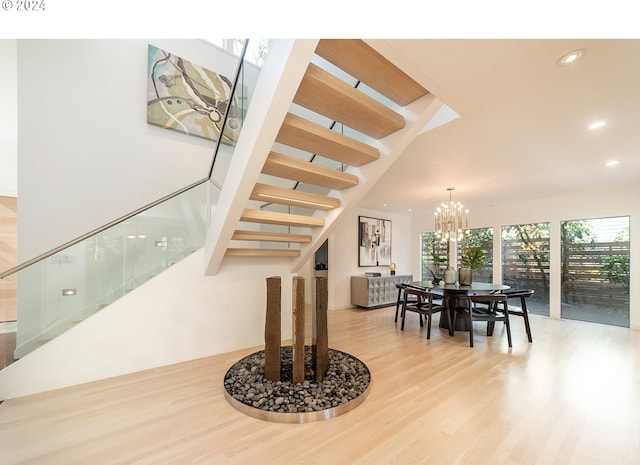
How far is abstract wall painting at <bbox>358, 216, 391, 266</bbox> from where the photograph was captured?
6.79 meters

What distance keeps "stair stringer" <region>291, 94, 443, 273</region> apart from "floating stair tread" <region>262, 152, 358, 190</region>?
4.5 inches

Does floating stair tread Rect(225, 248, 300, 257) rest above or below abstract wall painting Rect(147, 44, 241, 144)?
below

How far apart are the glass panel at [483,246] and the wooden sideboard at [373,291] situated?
187 centimetres

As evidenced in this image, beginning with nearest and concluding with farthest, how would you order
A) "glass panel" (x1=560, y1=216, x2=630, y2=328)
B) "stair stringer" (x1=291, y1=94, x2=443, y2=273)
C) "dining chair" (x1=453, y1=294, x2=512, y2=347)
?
"stair stringer" (x1=291, y1=94, x2=443, y2=273) → "dining chair" (x1=453, y1=294, x2=512, y2=347) → "glass panel" (x1=560, y1=216, x2=630, y2=328)

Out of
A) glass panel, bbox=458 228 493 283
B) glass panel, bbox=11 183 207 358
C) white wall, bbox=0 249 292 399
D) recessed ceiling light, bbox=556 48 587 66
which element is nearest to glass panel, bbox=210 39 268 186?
glass panel, bbox=11 183 207 358

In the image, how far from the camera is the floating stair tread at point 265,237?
3.07 meters

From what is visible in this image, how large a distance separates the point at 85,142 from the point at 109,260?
7.48ft

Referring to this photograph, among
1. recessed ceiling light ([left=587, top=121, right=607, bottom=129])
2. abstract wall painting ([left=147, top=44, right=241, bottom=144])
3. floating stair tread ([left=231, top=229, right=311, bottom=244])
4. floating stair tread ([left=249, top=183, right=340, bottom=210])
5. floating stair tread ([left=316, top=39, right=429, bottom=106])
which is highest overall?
abstract wall painting ([left=147, top=44, right=241, bottom=144])

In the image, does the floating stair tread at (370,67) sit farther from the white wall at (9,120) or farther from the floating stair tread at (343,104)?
the white wall at (9,120)

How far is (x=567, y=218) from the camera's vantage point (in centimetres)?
546

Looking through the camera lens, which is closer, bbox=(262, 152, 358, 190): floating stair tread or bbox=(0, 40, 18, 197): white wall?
bbox=(262, 152, 358, 190): floating stair tread

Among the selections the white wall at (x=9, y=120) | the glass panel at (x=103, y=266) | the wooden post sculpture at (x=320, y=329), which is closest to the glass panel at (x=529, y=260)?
the wooden post sculpture at (x=320, y=329)

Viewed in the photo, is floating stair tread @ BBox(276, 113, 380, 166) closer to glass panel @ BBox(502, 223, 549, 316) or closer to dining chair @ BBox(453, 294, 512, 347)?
dining chair @ BBox(453, 294, 512, 347)
